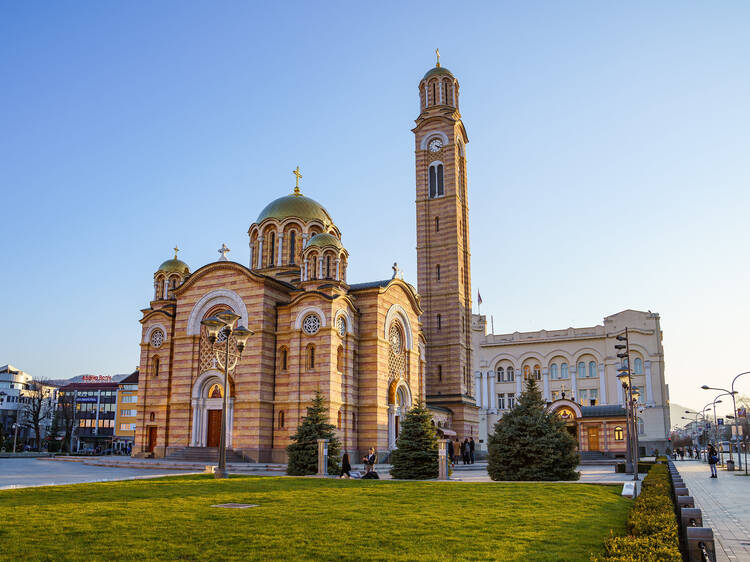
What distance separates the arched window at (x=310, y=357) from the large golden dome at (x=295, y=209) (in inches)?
422

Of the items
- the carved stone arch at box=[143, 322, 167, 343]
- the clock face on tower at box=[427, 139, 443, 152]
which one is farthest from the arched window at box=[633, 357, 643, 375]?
the carved stone arch at box=[143, 322, 167, 343]

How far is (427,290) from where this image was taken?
4738cm

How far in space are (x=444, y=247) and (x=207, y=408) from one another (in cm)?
2168

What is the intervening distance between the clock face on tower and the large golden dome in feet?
39.8

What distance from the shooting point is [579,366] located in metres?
63.3

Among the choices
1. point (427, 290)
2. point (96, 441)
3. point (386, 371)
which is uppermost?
point (427, 290)

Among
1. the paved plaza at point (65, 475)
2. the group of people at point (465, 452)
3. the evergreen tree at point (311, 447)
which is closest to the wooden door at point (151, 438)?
the paved plaza at point (65, 475)

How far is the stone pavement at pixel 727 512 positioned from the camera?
10320 mm

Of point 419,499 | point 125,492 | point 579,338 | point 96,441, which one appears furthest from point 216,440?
point 96,441

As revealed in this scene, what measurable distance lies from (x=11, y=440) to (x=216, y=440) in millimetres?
57481

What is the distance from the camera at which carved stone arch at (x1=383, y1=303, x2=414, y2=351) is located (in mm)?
35969

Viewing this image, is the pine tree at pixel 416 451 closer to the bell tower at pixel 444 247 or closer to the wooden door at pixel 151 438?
the wooden door at pixel 151 438

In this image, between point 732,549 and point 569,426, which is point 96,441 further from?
point 732,549

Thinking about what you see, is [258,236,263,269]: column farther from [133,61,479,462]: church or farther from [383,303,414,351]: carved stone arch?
[383,303,414,351]: carved stone arch
